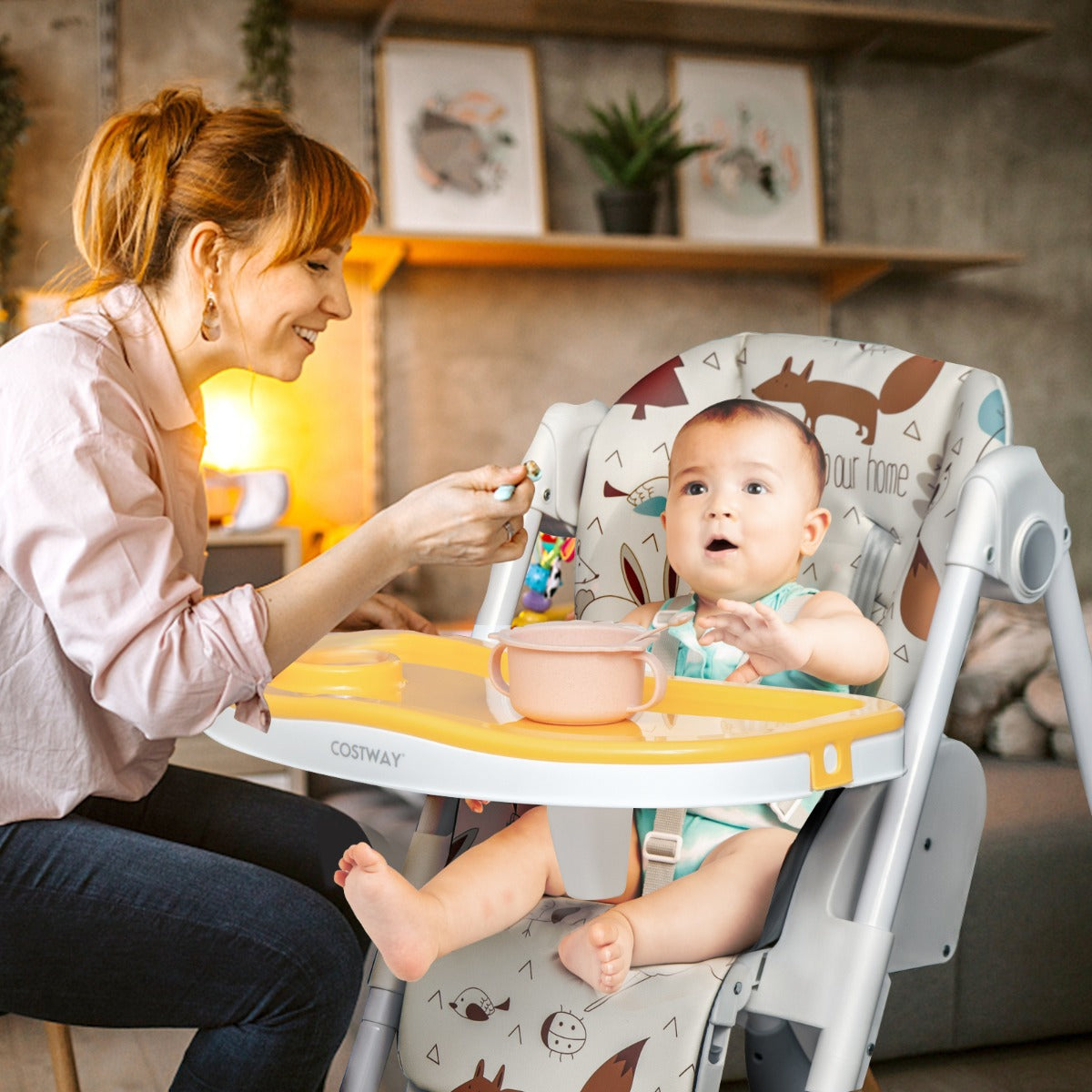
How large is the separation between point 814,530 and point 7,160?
1.89m

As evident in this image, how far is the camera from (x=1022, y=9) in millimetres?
3131

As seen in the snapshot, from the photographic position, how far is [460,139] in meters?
2.65

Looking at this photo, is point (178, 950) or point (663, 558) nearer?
point (178, 950)

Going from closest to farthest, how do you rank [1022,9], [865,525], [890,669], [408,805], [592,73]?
[890,669], [865,525], [408,805], [592,73], [1022,9]

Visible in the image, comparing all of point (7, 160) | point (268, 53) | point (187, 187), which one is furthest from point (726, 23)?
point (187, 187)

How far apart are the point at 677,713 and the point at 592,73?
7.23ft

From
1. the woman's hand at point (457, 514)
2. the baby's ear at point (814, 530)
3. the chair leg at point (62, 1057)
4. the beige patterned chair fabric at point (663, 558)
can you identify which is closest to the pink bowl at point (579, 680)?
the woman's hand at point (457, 514)

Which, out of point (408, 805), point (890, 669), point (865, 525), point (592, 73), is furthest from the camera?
point (592, 73)

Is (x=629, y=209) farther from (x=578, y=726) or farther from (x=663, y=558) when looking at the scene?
(x=578, y=726)

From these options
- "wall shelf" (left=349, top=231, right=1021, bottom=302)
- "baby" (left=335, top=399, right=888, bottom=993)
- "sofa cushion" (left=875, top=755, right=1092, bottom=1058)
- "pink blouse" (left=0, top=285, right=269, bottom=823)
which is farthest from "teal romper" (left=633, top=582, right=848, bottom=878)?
"wall shelf" (left=349, top=231, right=1021, bottom=302)

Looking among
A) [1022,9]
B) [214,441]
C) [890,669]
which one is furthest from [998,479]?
[1022,9]

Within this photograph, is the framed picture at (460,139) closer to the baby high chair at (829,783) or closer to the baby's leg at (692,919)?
the baby high chair at (829,783)

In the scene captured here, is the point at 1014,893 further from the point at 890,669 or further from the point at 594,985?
the point at 594,985

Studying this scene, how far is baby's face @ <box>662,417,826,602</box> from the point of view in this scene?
3.96 ft
